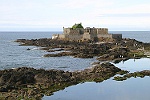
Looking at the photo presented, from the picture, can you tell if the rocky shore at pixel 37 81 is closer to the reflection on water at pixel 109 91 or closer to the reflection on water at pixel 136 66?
the reflection on water at pixel 109 91

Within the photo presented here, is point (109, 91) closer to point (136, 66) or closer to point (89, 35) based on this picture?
point (136, 66)

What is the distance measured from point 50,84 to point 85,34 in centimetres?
6319

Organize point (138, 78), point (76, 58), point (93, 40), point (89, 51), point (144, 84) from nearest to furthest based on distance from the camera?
point (144, 84) < point (138, 78) < point (76, 58) < point (89, 51) < point (93, 40)

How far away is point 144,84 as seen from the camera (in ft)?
104

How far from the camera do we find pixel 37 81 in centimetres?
3178

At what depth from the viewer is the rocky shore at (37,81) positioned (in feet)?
86.6

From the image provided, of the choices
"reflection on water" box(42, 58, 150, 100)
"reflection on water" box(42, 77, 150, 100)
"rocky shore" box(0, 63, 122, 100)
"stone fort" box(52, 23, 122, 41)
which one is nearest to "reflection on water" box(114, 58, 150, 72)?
"rocky shore" box(0, 63, 122, 100)

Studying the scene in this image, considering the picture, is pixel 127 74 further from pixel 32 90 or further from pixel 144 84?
pixel 32 90

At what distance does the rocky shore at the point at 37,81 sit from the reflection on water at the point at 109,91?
51.8 inches

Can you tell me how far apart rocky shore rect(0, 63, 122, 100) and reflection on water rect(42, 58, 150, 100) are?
4.31 ft

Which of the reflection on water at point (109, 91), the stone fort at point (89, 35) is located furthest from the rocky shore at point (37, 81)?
the stone fort at point (89, 35)

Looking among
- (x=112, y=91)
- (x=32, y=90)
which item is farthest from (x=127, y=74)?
(x=32, y=90)

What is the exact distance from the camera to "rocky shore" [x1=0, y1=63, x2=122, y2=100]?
86.6 ft

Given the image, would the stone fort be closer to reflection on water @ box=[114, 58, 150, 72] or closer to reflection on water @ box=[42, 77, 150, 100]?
reflection on water @ box=[114, 58, 150, 72]
